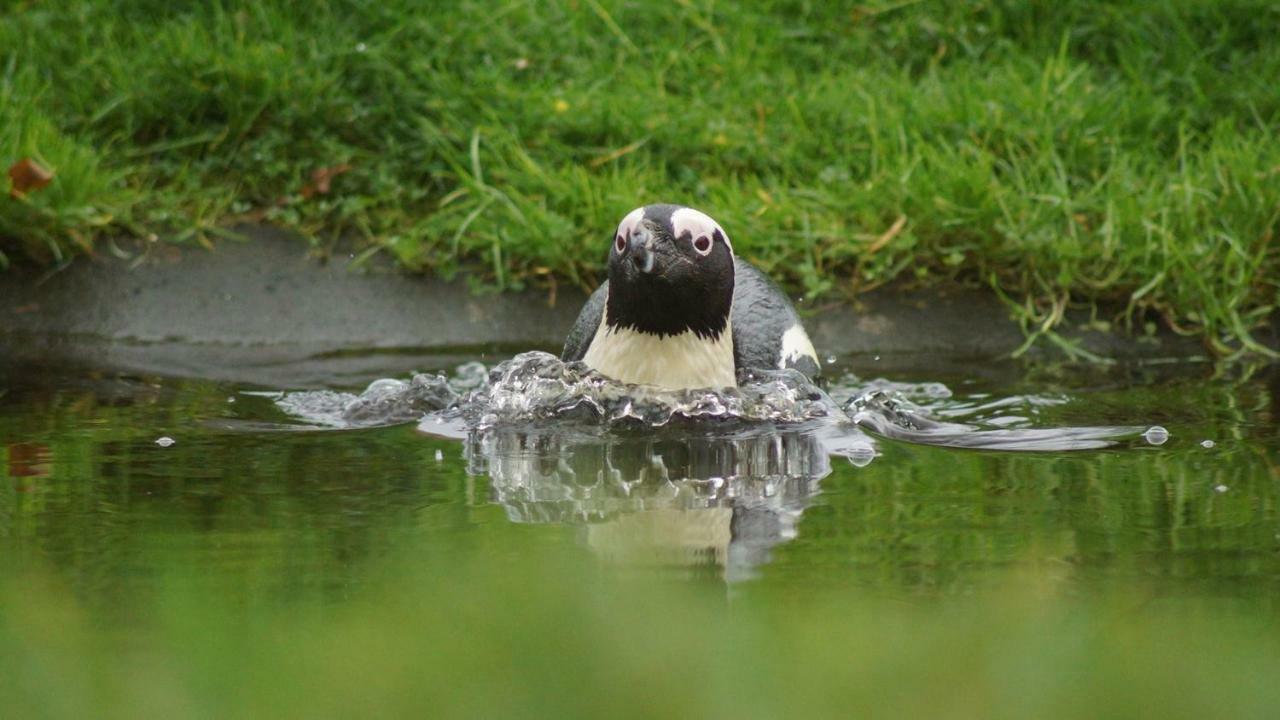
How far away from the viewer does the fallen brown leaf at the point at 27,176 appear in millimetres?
5453

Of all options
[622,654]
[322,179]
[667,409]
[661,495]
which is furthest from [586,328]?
[622,654]

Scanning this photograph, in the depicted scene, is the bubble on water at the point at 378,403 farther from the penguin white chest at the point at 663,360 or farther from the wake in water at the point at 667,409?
the penguin white chest at the point at 663,360

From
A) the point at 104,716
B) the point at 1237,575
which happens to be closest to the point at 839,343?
the point at 1237,575

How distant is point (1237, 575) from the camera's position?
2.55 metres

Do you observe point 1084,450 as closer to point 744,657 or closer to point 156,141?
point 744,657

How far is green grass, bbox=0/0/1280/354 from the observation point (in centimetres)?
552

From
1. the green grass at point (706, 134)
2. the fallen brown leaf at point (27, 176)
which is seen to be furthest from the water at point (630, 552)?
the fallen brown leaf at point (27, 176)

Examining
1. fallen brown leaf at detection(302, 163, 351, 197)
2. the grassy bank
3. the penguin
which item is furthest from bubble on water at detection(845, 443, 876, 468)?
fallen brown leaf at detection(302, 163, 351, 197)

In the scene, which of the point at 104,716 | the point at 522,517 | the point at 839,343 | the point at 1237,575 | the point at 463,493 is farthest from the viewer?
the point at 839,343

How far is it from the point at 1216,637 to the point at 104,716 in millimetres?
1439

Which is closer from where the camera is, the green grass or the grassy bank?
the grassy bank

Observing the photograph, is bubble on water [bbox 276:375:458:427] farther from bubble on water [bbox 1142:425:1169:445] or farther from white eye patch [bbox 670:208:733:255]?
bubble on water [bbox 1142:425:1169:445]

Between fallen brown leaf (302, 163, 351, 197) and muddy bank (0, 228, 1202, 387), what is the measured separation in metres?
0.28

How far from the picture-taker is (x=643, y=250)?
157 inches
